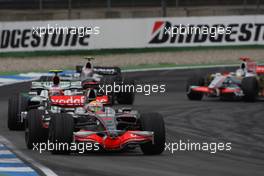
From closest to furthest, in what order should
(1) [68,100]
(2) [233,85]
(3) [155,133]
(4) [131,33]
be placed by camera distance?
(3) [155,133] → (1) [68,100] → (2) [233,85] → (4) [131,33]

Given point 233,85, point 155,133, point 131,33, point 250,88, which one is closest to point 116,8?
point 131,33

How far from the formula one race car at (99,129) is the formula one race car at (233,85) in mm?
10473

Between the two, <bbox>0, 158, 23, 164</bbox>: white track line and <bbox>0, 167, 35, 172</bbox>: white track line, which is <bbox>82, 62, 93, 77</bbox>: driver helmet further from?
<bbox>0, 167, 35, 172</bbox>: white track line

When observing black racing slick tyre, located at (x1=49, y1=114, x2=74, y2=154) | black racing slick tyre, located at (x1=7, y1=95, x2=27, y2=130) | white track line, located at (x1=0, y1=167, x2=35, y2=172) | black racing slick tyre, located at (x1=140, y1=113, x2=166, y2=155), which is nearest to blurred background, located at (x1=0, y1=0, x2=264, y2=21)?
black racing slick tyre, located at (x1=7, y1=95, x2=27, y2=130)

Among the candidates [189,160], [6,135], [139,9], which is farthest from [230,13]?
[189,160]

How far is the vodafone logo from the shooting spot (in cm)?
1838

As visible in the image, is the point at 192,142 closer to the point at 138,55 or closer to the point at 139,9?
the point at 138,55

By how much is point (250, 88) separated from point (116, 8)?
1835cm

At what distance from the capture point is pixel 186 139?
721 inches

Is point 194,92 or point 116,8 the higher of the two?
point 116,8

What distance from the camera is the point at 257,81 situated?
27.0 metres

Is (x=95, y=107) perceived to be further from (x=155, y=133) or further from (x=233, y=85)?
(x=233, y=85)

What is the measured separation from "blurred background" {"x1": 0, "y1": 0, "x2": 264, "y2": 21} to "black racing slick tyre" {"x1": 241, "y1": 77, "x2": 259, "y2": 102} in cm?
1577

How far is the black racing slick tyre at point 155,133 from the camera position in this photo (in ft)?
51.0
